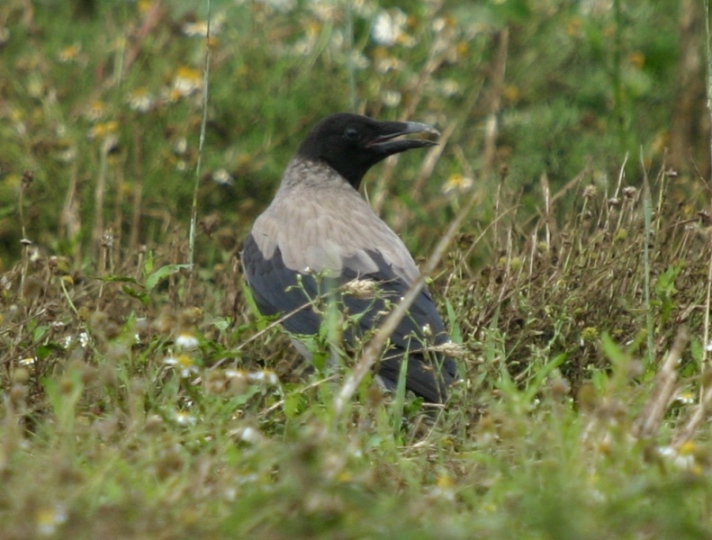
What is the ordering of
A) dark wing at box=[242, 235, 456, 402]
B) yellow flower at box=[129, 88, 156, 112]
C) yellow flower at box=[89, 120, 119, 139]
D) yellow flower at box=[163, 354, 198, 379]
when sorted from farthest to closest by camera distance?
yellow flower at box=[129, 88, 156, 112] < yellow flower at box=[89, 120, 119, 139] < dark wing at box=[242, 235, 456, 402] < yellow flower at box=[163, 354, 198, 379]

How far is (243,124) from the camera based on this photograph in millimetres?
7430

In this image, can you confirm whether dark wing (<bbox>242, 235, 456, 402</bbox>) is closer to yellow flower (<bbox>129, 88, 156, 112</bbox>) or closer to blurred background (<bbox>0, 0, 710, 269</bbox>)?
blurred background (<bbox>0, 0, 710, 269</bbox>)

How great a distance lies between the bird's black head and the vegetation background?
126 mm

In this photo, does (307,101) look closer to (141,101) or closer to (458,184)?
(141,101)

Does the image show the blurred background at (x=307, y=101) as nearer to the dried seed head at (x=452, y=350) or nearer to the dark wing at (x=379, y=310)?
the dark wing at (x=379, y=310)

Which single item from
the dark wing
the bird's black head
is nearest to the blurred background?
the bird's black head

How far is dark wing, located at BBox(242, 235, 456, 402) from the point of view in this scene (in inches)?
177

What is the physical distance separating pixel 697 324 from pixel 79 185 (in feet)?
10.5

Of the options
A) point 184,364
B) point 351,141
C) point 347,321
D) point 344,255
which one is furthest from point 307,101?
point 184,364

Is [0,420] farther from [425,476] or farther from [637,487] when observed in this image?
[637,487]

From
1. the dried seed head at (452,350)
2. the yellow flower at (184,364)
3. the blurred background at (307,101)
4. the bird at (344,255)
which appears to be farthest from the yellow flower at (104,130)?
the dried seed head at (452,350)

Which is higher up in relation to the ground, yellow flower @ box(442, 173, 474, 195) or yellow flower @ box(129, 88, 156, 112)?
yellow flower @ box(129, 88, 156, 112)

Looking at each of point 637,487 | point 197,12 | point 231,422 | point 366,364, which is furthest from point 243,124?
point 637,487

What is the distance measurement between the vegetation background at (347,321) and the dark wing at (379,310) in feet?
0.36
